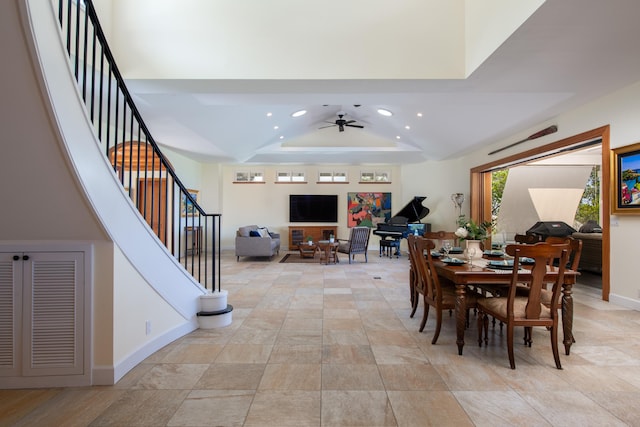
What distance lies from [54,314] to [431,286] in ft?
10.6

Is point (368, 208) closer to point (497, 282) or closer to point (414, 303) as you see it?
point (414, 303)

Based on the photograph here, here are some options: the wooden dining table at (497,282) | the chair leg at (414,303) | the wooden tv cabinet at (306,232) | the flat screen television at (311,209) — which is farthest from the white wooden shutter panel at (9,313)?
the flat screen television at (311,209)

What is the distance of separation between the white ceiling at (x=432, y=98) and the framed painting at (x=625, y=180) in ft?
2.92

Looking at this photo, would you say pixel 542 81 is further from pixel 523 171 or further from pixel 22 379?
pixel 523 171

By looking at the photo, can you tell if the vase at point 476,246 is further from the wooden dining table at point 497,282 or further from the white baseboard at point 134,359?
the white baseboard at point 134,359

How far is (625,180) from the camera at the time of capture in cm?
420

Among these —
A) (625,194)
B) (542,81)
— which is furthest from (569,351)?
(542,81)

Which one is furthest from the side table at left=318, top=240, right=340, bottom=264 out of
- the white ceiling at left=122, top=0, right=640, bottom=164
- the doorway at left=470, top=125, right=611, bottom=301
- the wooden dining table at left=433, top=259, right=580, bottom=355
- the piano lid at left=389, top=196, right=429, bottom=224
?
the wooden dining table at left=433, top=259, right=580, bottom=355

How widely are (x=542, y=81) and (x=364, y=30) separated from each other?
7.61ft

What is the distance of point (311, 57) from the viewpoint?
12.6 feet

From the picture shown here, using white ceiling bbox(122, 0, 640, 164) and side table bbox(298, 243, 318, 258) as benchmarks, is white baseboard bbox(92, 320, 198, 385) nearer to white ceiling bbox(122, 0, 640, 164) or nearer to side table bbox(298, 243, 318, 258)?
white ceiling bbox(122, 0, 640, 164)

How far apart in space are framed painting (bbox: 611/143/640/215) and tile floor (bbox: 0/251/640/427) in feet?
4.69

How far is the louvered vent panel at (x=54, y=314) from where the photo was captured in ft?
7.33

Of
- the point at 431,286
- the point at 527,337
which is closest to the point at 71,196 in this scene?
the point at 431,286
